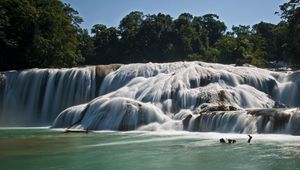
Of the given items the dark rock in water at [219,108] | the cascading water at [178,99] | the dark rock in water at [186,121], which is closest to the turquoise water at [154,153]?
the cascading water at [178,99]

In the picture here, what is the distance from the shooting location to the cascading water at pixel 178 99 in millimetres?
24781

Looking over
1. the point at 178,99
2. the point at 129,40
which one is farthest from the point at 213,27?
the point at 178,99

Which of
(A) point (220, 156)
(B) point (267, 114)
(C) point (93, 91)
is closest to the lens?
(A) point (220, 156)

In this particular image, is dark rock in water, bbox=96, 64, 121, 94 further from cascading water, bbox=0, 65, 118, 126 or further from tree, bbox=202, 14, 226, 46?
tree, bbox=202, 14, 226, 46

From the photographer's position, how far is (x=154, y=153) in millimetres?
16656

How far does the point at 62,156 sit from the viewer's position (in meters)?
16.3

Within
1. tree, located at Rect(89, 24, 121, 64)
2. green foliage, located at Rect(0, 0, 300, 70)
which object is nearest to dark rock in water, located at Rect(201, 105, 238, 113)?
green foliage, located at Rect(0, 0, 300, 70)

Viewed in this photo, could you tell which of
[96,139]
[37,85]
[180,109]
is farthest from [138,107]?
[37,85]

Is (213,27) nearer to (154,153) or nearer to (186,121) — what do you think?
(186,121)

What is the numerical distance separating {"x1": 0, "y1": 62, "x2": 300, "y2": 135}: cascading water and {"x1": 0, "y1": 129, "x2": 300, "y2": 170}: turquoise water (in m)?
2.77

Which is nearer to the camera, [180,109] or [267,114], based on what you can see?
[267,114]

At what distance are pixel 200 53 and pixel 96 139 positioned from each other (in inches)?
2272

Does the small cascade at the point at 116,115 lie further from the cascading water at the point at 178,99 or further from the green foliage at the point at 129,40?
the green foliage at the point at 129,40

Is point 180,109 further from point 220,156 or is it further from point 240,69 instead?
point 220,156
